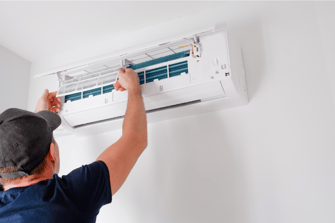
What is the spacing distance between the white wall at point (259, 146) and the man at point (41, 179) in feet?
1.56

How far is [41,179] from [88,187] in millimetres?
163

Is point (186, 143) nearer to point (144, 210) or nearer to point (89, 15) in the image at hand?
point (144, 210)

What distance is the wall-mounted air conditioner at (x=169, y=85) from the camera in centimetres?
113

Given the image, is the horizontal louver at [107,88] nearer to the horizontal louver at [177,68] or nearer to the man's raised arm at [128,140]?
the man's raised arm at [128,140]

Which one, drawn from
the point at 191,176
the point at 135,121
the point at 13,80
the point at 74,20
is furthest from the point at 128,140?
the point at 13,80

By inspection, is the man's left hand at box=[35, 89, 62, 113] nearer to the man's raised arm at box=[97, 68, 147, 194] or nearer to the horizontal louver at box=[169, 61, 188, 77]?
the man's raised arm at box=[97, 68, 147, 194]

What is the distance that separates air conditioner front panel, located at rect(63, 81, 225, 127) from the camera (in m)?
1.16

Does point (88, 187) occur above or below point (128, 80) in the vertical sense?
below

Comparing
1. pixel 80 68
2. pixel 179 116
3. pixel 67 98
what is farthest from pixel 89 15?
pixel 179 116

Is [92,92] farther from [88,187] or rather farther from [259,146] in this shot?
[259,146]

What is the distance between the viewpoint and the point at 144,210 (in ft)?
4.42

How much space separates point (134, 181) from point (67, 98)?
559 mm

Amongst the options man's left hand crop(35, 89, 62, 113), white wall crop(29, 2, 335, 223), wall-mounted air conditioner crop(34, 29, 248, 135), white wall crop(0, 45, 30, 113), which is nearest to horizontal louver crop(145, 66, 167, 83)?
wall-mounted air conditioner crop(34, 29, 248, 135)

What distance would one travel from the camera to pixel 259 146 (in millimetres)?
1198
